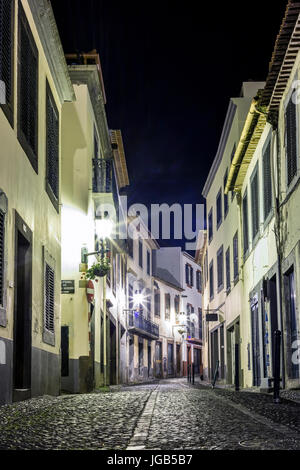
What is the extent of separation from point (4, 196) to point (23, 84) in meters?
2.73

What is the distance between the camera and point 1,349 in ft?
31.2

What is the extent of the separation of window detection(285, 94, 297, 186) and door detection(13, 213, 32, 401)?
505cm

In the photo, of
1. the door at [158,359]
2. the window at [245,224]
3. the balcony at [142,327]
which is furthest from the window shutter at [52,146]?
the door at [158,359]

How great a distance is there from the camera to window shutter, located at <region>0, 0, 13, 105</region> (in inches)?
408

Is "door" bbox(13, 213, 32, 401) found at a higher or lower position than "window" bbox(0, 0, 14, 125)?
lower

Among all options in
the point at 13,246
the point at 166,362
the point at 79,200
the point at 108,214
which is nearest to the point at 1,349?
the point at 13,246

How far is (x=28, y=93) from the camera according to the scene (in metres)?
12.5

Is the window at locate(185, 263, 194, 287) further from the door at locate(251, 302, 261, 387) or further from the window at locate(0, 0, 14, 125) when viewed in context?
the window at locate(0, 0, 14, 125)

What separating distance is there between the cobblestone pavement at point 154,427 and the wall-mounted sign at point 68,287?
10.8 meters

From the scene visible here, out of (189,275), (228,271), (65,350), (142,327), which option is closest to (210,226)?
(228,271)

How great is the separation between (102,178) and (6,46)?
12.1 metres

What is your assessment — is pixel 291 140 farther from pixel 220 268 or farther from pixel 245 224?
pixel 220 268

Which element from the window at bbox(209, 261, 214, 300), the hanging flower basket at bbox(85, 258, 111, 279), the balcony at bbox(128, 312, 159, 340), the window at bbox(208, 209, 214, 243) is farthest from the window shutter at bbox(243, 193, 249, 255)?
the balcony at bbox(128, 312, 159, 340)
